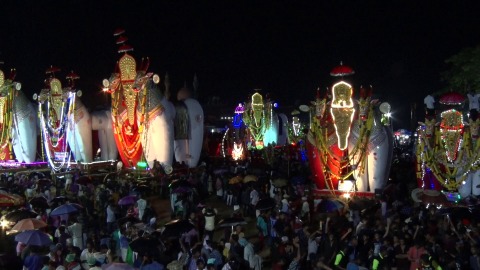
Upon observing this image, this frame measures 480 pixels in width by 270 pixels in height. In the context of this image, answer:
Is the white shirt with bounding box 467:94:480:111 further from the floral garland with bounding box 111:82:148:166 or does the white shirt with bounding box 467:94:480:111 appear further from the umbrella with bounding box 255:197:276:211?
the floral garland with bounding box 111:82:148:166

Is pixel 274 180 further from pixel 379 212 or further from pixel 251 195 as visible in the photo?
pixel 379 212

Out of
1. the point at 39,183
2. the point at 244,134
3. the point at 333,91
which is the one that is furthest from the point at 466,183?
the point at 244,134

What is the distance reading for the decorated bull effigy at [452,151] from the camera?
19109 millimetres

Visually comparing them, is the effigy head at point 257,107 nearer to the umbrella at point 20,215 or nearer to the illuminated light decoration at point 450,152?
the illuminated light decoration at point 450,152

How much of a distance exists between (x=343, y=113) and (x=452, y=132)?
3511 millimetres

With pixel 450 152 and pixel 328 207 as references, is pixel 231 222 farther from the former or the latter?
pixel 450 152

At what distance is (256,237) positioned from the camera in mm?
15430

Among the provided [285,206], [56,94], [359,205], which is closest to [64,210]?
[285,206]

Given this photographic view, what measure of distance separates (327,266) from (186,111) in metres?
17.8

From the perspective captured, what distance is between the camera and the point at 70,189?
19594mm

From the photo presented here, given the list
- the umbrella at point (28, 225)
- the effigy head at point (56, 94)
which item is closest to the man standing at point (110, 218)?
Result: the umbrella at point (28, 225)

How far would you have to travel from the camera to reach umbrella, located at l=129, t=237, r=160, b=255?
9.71 m

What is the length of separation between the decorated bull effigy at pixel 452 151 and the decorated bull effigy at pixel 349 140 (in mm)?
1202

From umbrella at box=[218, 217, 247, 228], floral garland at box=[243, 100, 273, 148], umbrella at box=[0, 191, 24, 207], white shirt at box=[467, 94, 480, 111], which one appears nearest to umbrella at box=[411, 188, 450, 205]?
umbrella at box=[218, 217, 247, 228]
